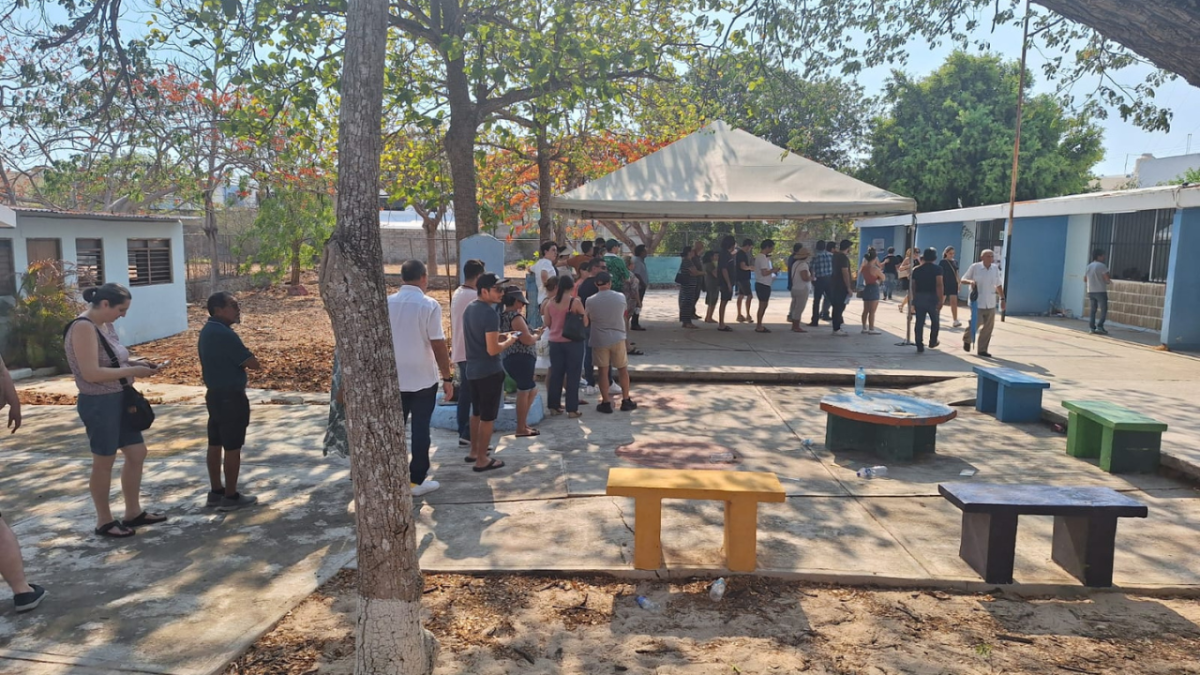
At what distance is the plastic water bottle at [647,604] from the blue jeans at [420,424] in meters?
2.21

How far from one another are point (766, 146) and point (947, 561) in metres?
9.76

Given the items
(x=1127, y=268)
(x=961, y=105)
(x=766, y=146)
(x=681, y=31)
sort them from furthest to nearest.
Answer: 1. (x=961, y=105)
2. (x=1127, y=268)
3. (x=766, y=146)
4. (x=681, y=31)

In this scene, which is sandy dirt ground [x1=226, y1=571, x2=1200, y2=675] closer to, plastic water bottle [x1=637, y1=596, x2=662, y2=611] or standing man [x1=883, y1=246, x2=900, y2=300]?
plastic water bottle [x1=637, y1=596, x2=662, y2=611]

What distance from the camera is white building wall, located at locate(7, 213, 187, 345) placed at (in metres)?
12.6

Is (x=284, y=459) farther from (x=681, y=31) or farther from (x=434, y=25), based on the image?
(x=681, y=31)

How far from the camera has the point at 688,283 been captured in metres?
14.2

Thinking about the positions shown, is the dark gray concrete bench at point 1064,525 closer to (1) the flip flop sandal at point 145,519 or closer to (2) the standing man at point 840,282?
(1) the flip flop sandal at point 145,519

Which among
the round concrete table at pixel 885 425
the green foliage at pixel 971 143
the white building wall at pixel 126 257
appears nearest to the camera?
the round concrete table at pixel 885 425

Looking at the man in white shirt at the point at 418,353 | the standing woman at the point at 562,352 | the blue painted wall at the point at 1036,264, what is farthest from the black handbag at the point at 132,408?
the blue painted wall at the point at 1036,264

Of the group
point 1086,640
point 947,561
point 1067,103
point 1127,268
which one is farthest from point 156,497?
point 1127,268

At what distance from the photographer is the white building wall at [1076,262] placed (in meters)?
17.3

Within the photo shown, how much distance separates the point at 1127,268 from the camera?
16.5 m

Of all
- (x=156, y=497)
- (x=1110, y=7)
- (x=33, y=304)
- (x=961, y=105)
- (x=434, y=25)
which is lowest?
(x=156, y=497)

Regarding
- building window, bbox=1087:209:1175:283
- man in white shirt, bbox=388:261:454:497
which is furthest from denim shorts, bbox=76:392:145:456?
building window, bbox=1087:209:1175:283
